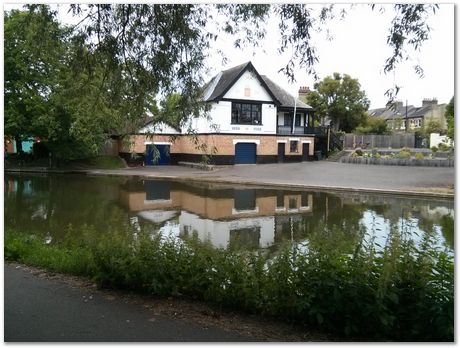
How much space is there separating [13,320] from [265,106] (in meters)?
34.4

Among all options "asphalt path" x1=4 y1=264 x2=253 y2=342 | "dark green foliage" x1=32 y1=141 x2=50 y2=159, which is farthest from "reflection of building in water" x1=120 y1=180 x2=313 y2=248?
"dark green foliage" x1=32 y1=141 x2=50 y2=159

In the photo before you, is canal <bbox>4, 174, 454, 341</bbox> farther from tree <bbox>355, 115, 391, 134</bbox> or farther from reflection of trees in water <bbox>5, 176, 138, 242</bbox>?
tree <bbox>355, 115, 391, 134</bbox>

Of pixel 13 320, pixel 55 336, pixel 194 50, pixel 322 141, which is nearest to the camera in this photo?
pixel 55 336

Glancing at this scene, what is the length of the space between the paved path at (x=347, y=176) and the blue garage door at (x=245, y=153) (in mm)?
1656

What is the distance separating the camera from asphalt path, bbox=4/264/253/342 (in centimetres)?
402

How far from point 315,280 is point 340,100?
160ft

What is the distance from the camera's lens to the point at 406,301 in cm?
419

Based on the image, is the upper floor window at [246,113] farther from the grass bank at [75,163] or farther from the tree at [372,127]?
the tree at [372,127]

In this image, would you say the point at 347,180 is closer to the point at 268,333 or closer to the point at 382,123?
the point at 268,333

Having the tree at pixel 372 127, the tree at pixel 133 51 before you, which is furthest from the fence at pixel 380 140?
the tree at pixel 133 51

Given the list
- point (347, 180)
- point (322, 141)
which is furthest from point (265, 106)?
point (347, 180)

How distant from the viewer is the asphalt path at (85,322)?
4023mm

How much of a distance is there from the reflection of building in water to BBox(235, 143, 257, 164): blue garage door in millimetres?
12700

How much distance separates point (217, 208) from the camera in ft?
54.1
